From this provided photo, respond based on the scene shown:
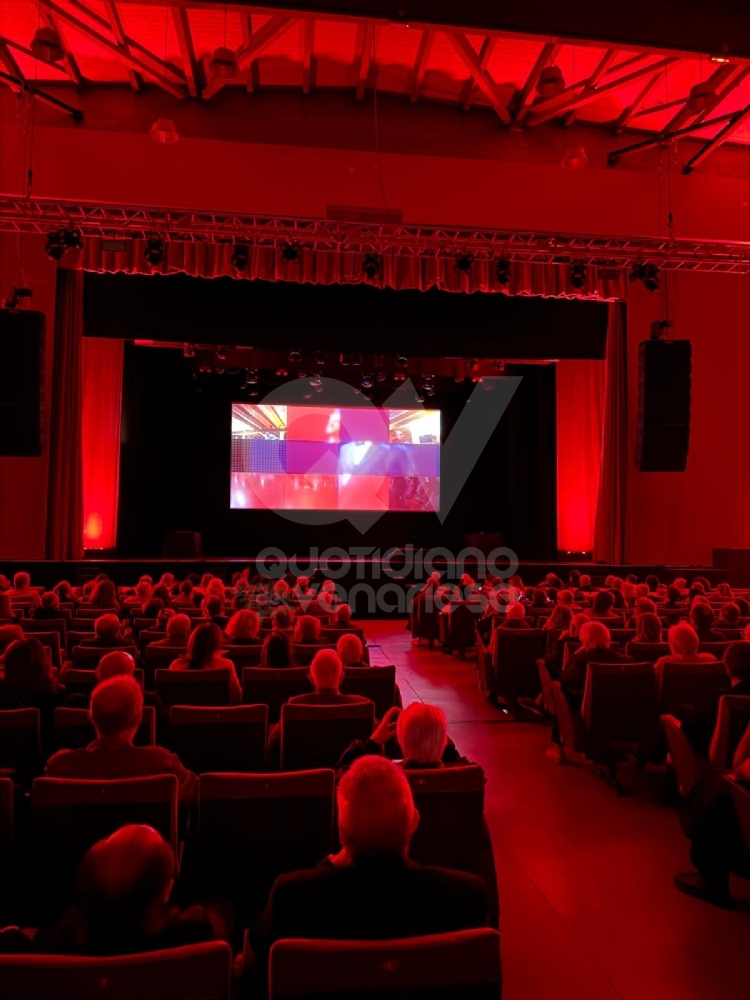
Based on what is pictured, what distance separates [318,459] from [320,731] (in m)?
15.0

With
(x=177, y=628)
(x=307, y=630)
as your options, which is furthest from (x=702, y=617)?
(x=177, y=628)

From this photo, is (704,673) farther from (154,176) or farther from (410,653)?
(154,176)

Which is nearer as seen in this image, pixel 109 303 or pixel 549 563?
pixel 109 303

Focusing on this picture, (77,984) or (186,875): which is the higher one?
(77,984)

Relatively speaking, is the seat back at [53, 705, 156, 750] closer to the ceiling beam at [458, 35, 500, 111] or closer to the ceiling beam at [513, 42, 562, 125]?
the ceiling beam at [458, 35, 500, 111]

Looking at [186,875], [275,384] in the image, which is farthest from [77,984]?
[275,384]

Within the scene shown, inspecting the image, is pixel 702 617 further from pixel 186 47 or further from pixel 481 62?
pixel 186 47

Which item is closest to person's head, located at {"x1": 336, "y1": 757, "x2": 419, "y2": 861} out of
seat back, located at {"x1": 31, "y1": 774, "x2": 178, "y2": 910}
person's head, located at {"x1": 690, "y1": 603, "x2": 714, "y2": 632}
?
seat back, located at {"x1": 31, "y1": 774, "x2": 178, "y2": 910}

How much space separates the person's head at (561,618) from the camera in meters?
7.17

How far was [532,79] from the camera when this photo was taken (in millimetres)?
12125

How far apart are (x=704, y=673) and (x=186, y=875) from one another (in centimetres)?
377

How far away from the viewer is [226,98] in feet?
41.3

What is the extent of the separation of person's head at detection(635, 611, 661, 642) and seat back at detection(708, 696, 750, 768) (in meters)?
2.23

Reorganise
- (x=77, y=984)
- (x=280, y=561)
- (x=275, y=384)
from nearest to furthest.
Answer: (x=77, y=984), (x=280, y=561), (x=275, y=384)
